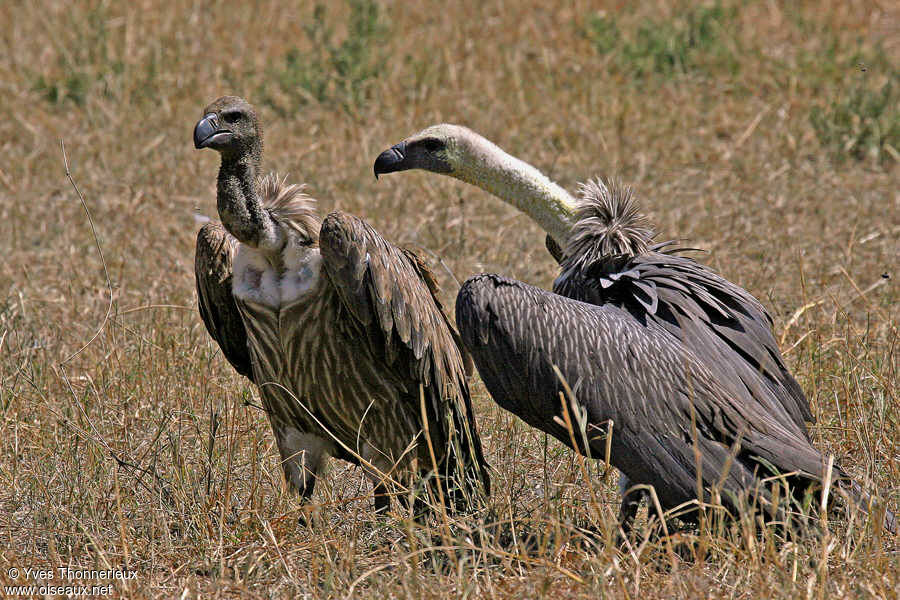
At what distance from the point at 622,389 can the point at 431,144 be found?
1.47 meters

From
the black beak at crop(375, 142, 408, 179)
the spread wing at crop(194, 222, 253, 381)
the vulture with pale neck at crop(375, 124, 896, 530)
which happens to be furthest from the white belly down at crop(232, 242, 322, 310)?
the black beak at crop(375, 142, 408, 179)

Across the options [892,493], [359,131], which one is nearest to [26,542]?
[892,493]

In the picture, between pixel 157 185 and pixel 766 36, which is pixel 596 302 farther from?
pixel 766 36

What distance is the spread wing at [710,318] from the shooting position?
3656 mm

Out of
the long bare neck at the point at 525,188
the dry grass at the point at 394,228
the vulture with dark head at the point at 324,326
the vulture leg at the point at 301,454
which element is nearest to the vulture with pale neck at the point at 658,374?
the dry grass at the point at 394,228

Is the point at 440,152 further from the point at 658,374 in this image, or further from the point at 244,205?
the point at 658,374

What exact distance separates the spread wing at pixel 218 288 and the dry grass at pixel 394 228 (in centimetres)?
35

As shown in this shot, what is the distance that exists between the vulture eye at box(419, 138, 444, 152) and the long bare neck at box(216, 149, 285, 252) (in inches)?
38.4

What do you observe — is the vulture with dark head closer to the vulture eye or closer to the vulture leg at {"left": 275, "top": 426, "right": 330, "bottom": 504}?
the vulture leg at {"left": 275, "top": 426, "right": 330, "bottom": 504}

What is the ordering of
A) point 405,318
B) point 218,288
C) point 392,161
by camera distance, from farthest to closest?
1. point 392,161
2. point 218,288
3. point 405,318

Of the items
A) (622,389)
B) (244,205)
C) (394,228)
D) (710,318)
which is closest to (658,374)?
(622,389)

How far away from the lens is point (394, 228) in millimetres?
6477

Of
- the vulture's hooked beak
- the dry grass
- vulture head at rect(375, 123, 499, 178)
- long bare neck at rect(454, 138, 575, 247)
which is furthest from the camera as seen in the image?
vulture head at rect(375, 123, 499, 178)

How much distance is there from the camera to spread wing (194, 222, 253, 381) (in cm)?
390
